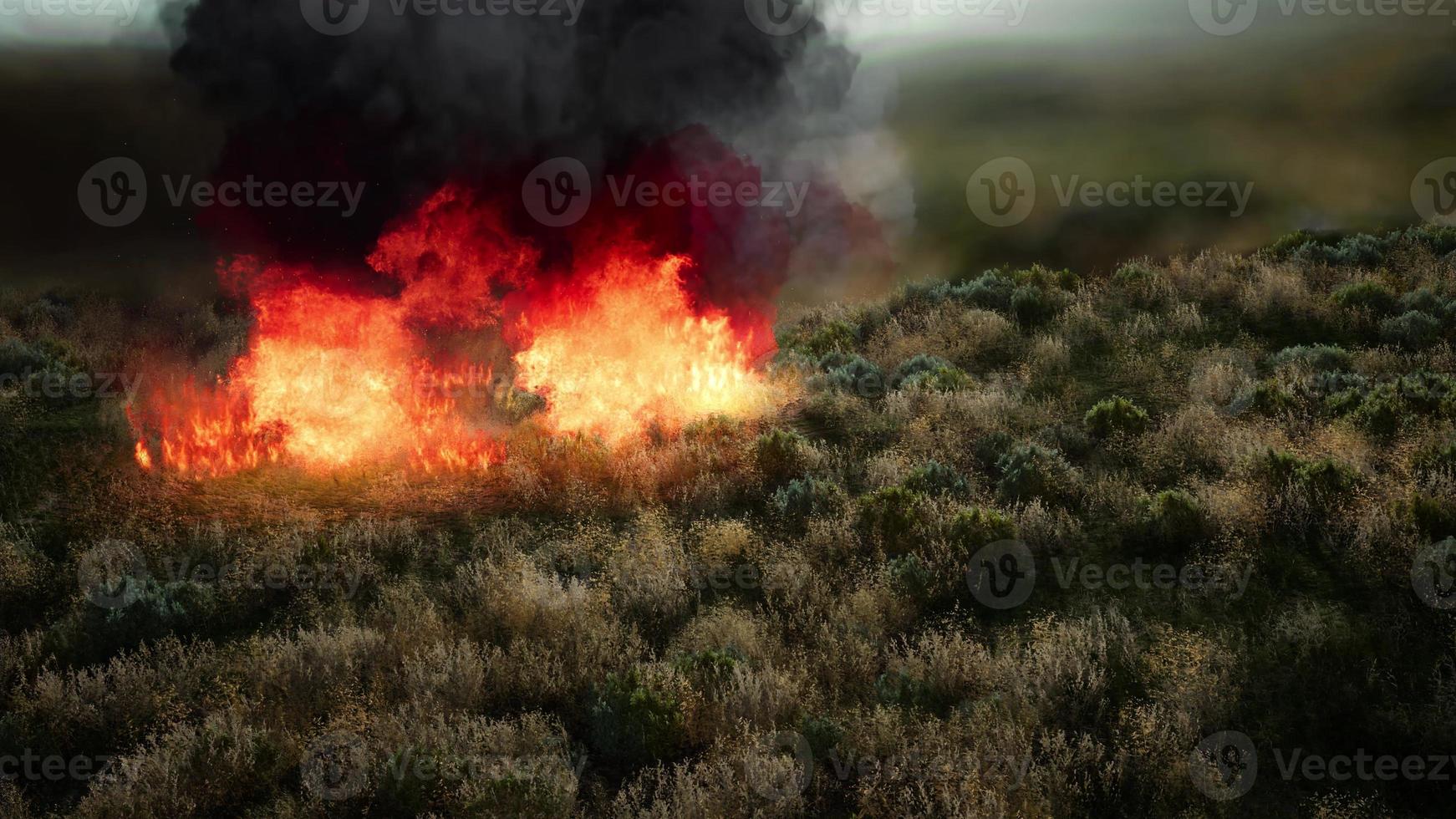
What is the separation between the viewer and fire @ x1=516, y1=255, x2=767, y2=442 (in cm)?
1305

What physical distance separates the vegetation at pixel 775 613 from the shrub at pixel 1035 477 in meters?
0.05

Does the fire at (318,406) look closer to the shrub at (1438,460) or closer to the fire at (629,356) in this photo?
the fire at (629,356)

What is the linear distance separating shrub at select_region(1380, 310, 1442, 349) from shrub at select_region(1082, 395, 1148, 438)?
5.70 meters

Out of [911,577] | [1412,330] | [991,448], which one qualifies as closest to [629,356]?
[991,448]

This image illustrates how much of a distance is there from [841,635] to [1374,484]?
5.99m

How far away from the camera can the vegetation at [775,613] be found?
6301 millimetres

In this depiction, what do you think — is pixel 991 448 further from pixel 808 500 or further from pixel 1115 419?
pixel 808 500

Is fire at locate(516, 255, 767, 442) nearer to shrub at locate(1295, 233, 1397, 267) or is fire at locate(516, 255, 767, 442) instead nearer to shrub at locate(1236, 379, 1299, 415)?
shrub at locate(1236, 379, 1299, 415)

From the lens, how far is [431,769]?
627cm

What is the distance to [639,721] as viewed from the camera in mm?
6750

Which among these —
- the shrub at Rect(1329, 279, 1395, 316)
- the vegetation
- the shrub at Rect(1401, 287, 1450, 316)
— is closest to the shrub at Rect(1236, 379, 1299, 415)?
the vegetation

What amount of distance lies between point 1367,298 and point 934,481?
10859 mm

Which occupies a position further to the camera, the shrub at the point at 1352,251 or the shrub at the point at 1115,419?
the shrub at the point at 1352,251

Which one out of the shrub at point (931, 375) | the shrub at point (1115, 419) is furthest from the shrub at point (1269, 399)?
the shrub at point (931, 375)
